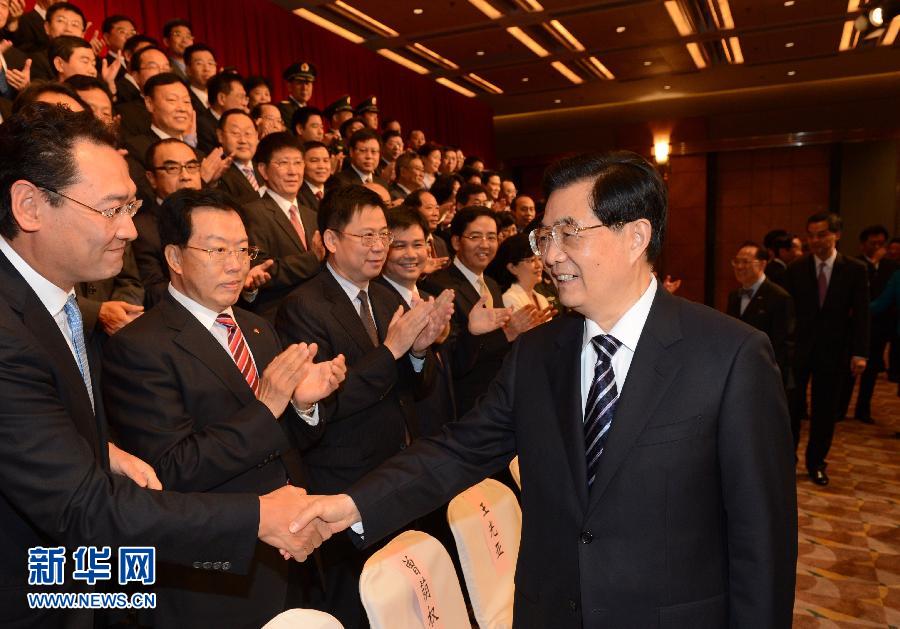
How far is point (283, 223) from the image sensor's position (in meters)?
3.31

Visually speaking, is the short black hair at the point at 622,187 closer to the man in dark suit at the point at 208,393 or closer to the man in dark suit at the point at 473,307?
the man in dark suit at the point at 208,393

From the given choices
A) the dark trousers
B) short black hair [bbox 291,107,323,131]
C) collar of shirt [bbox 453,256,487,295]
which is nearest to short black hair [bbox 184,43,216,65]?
short black hair [bbox 291,107,323,131]

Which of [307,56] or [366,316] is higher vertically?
[307,56]

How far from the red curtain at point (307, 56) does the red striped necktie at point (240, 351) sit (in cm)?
528

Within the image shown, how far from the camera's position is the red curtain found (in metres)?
6.64

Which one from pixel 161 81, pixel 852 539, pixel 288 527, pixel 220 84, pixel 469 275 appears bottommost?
pixel 852 539

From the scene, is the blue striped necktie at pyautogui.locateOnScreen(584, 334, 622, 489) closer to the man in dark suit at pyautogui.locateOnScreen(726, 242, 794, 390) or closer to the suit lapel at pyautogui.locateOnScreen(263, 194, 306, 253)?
the suit lapel at pyautogui.locateOnScreen(263, 194, 306, 253)

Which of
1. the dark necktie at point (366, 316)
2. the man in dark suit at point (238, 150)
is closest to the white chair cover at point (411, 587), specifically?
the dark necktie at point (366, 316)

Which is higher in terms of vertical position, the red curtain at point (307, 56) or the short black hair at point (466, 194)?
the red curtain at point (307, 56)

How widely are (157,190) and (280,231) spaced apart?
22.9 inches

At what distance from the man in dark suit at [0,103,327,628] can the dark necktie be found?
1081mm

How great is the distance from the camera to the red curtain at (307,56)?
21.8 feet

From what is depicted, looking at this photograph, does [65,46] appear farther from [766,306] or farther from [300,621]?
[766,306]

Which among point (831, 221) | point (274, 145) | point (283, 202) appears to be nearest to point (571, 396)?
point (283, 202)
